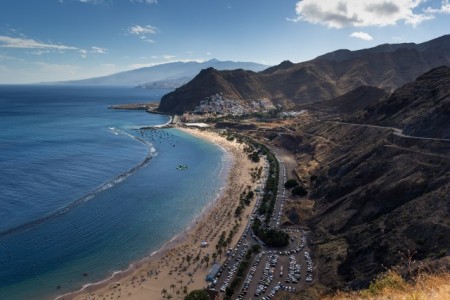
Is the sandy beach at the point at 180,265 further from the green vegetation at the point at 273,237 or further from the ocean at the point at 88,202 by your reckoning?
the green vegetation at the point at 273,237

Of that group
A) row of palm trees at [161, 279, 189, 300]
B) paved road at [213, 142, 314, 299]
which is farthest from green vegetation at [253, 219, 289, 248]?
row of palm trees at [161, 279, 189, 300]

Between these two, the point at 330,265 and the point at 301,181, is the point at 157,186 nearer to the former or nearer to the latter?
the point at 301,181

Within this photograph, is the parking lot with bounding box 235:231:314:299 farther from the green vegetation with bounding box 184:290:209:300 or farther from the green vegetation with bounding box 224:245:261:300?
the green vegetation with bounding box 184:290:209:300

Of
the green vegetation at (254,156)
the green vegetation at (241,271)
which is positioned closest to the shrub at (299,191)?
the green vegetation at (241,271)

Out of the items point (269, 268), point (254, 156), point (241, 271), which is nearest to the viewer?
point (241, 271)

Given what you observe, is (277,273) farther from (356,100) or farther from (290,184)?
(356,100)

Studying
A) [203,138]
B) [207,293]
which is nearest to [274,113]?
[203,138]

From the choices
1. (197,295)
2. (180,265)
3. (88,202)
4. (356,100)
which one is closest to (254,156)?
(88,202)
